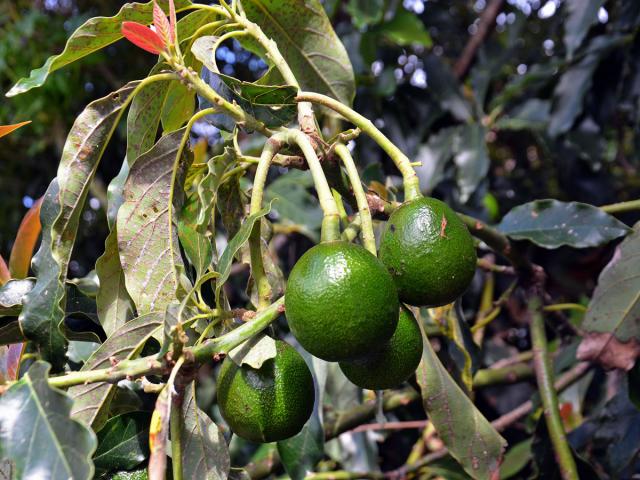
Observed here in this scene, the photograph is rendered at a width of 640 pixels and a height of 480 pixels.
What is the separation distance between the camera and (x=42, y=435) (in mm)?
553

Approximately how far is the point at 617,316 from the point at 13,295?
87 centimetres

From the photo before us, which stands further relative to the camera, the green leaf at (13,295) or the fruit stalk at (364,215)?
the green leaf at (13,295)

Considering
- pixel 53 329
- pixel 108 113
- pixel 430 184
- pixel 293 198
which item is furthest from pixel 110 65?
pixel 53 329

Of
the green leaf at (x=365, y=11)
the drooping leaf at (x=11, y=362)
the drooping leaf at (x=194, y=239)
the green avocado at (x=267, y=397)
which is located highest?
the drooping leaf at (x=194, y=239)

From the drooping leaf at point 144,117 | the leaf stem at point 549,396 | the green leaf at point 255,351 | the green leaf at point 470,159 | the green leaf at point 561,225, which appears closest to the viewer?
the green leaf at point 255,351

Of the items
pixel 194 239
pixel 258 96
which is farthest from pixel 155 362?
pixel 258 96

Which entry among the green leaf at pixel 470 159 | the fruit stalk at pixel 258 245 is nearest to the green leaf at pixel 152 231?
the fruit stalk at pixel 258 245

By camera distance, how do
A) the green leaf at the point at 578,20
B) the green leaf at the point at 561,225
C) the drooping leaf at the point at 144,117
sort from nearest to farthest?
the drooping leaf at the point at 144,117 < the green leaf at the point at 561,225 < the green leaf at the point at 578,20

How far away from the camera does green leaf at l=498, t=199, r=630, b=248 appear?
113 centimetres

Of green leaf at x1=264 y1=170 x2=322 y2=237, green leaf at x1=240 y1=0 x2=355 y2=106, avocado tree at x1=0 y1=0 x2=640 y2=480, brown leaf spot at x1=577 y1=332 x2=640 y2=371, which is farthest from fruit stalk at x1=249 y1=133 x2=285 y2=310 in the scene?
green leaf at x1=264 y1=170 x2=322 y2=237

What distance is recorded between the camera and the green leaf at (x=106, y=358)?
2.34 ft

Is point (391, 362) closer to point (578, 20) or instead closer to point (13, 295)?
point (13, 295)

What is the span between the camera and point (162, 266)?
808mm

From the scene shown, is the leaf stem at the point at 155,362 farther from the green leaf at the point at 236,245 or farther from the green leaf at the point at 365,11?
the green leaf at the point at 365,11
